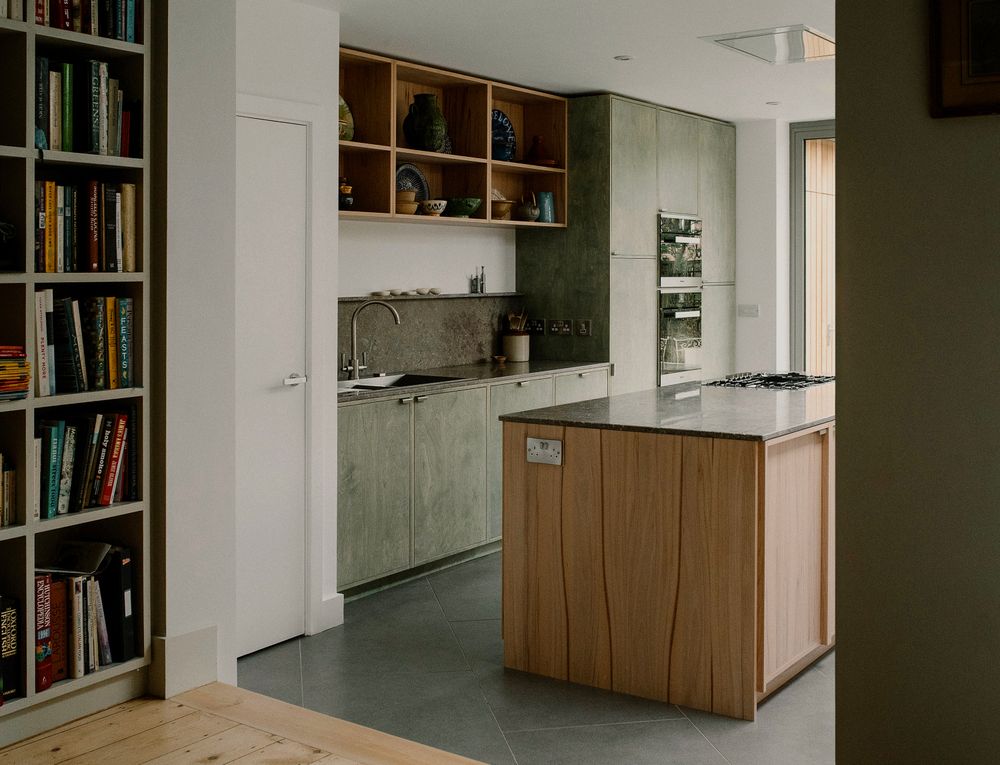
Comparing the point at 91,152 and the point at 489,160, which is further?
the point at 489,160

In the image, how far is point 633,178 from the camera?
6695 millimetres

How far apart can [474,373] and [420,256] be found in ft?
2.53

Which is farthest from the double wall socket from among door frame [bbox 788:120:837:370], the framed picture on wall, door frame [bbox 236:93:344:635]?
the framed picture on wall

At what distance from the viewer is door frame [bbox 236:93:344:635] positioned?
4445 millimetres

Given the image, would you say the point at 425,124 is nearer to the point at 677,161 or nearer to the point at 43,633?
the point at 677,161

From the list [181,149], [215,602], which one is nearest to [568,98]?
[181,149]

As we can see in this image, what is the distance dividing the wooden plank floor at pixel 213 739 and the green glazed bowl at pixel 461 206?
134 inches

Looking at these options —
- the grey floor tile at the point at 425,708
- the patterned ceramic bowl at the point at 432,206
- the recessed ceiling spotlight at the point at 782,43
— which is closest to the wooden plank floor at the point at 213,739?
the grey floor tile at the point at 425,708

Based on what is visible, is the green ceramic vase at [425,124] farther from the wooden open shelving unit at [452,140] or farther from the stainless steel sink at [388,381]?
the stainless steel sink at [388,381]

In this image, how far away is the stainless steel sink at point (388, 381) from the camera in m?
5.43

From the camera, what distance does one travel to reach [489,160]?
235 inches

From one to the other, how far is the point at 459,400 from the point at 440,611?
1128 millimetres

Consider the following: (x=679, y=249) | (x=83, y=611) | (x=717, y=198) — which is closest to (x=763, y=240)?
(x=717, y=198)

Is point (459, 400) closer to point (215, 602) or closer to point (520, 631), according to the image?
point (520, 631)
